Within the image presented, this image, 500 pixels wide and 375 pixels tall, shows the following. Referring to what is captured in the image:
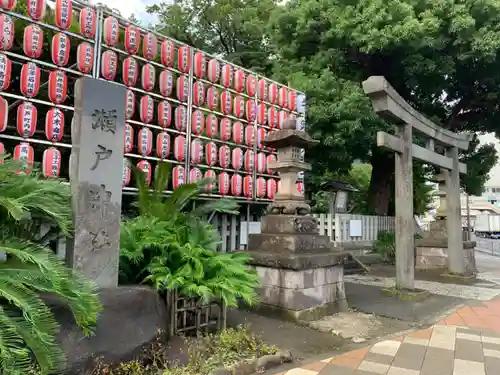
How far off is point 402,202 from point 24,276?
25.0ft

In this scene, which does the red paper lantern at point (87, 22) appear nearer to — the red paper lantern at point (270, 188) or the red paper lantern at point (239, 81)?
the red paper lantern at point (239, 81)

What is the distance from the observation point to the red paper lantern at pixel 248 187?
11227 millimetres

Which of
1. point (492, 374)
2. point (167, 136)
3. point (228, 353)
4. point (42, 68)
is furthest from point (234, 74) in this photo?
point (492, 374)

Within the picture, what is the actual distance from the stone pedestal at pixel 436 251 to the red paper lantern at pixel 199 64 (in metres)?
9.45

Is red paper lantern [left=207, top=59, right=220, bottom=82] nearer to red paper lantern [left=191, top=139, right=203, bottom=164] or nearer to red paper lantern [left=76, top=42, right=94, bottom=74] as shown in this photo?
red paper lantern [left=191, top=139, right=203, bottom=164]

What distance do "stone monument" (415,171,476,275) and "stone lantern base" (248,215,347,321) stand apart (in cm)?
719

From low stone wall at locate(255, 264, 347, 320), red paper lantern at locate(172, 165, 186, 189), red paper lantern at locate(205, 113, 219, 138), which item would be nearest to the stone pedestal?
low stone wall at locate(255, 264, 347, 320)

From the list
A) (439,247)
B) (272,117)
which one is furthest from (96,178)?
(439,247)

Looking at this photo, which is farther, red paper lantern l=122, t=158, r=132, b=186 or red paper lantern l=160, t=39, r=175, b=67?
red paper lantern l=160, t=39, r=175, b=67

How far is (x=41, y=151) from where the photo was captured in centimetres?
775

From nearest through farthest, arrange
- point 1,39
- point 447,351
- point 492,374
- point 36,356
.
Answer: point 36,356, point 492,374, point 447,351, point 1,39

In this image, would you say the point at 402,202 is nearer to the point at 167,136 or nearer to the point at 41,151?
the point at 167,136

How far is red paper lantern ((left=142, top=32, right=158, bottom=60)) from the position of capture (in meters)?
8.82

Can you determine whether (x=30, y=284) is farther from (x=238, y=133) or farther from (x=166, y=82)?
(x=238, y=133)
